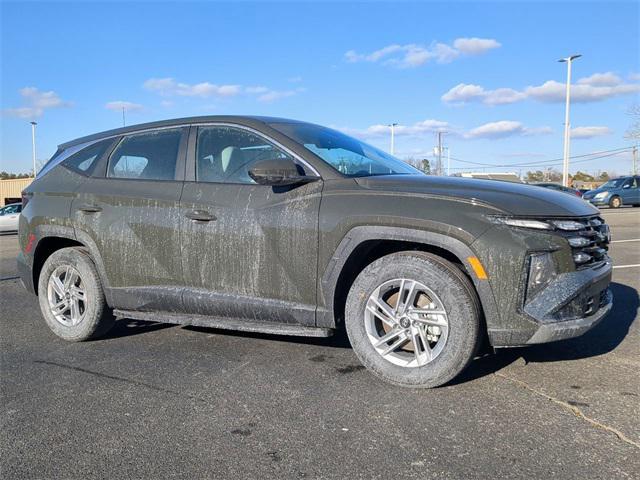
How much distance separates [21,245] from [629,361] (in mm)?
5178

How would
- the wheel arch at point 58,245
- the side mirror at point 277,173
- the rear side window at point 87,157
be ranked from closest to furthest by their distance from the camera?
1. the side mirror at point 277,173
2. the wheel arch at point 58,245
3. the rear side window at point 87,157

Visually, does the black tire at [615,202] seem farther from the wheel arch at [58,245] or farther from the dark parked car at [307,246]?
→ the wheel arch at [58,245]

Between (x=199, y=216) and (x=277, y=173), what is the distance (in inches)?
30.9

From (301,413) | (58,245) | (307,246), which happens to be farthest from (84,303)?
(301,413)

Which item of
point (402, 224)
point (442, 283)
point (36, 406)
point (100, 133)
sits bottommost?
point (36, 406)

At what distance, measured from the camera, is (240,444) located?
8.73ft

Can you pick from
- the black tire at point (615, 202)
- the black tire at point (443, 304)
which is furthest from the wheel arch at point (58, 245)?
the black tire at point (615, 202)

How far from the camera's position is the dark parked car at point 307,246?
310 cm

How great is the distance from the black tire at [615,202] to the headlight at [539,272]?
29.4 meters

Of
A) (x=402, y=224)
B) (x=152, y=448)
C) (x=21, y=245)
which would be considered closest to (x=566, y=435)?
(x=402, y=224)

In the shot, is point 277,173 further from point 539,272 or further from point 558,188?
point 558,188

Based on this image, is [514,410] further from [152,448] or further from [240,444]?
[152,448]

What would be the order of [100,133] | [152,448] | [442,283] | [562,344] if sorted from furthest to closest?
[100,133], [562,344], [442,283], [152,448]

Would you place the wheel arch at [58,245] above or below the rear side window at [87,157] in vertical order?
below
